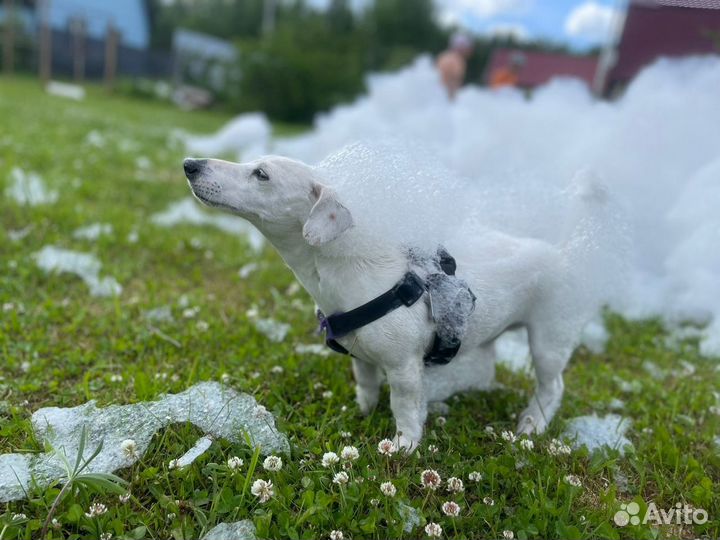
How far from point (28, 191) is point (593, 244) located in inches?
182

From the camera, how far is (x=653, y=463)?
2424 mm

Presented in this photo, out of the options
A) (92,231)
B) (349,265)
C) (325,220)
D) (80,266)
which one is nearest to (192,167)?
(325,220)

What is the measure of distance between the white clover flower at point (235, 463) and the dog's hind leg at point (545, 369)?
1.22 metres

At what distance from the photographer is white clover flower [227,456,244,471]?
80.2 inches

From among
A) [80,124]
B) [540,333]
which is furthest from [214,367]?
[80,124]

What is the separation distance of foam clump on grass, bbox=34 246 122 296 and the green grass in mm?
76

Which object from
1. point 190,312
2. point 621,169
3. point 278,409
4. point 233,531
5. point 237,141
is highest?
point 621,169

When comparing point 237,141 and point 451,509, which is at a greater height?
point 451,509

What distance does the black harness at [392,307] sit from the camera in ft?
7.04

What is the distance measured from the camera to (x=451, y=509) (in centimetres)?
192

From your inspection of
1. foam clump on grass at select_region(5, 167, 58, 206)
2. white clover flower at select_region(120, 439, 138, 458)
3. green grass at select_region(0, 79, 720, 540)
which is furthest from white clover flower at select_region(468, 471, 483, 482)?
foam clump on grass at select_region(5, 167, 58, 206)

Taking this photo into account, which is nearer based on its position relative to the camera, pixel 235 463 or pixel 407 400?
pixel 235 463

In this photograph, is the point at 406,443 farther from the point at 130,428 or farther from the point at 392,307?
the point at 130,428

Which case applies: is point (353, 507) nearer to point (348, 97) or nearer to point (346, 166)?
point (346, 166)
